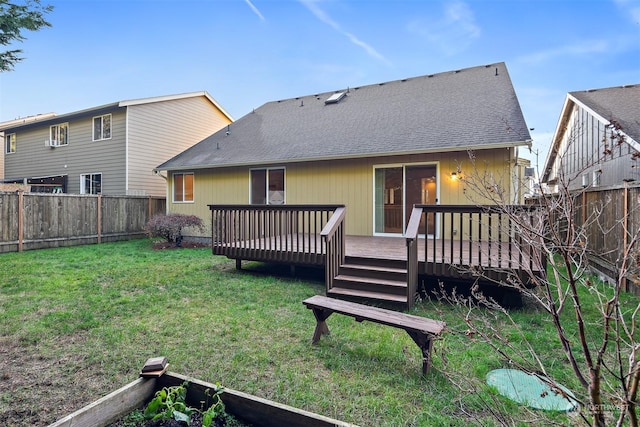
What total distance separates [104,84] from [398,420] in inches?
743

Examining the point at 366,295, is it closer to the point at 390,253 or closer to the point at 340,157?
the point at 390,253

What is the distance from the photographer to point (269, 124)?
1205 cm

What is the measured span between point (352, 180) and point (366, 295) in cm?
440

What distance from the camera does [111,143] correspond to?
13203 mm

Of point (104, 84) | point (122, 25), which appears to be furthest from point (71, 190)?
point (122, 25)

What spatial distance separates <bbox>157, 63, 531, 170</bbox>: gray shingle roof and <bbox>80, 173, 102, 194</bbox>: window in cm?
438

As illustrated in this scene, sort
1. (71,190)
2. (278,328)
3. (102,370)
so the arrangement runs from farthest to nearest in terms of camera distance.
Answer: (71,190), (278,328), (102,370)

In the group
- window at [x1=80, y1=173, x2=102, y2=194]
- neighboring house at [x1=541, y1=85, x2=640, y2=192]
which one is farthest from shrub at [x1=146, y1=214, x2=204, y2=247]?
neighboring house at [x1=541, y1=85, x2=640, y2=192]

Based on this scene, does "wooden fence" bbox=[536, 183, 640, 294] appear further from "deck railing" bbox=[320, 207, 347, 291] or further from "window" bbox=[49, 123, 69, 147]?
"window" bbox=[49, 123, 69, 147]

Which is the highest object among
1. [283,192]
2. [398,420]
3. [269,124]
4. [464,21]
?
[464,21]

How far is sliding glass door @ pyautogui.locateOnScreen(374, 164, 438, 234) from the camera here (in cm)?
790

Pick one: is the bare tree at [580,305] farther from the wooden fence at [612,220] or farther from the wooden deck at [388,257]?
the wooden fence at [612,220]

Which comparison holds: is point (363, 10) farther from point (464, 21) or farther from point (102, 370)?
point (102, 370)

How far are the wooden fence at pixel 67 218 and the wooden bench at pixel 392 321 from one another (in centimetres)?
998
